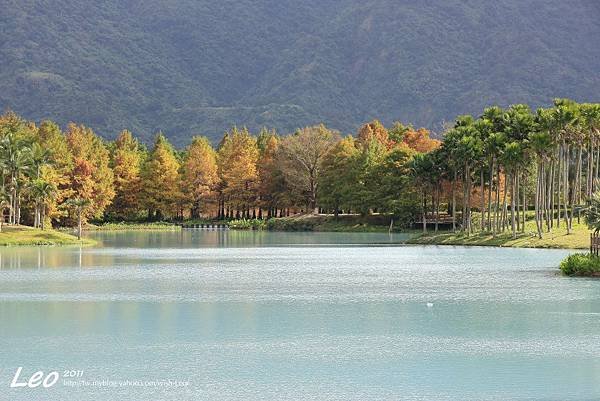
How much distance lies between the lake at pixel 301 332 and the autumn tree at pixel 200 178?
86686 mm

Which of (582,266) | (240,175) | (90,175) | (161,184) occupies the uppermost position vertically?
(240,175)

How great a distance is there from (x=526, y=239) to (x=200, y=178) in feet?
238

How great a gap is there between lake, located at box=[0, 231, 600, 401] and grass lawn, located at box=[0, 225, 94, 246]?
1100 inches

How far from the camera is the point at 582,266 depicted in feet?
187

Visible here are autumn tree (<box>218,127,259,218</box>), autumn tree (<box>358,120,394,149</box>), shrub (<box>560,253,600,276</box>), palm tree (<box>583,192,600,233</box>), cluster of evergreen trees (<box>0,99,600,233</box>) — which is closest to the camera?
shrub (<box>560,253,600,276</box>)

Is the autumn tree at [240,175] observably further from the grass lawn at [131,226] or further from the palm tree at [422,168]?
the palm tree at [422,168]

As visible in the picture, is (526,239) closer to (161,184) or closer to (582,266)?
(582,266)

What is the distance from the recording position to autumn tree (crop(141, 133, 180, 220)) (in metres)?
152

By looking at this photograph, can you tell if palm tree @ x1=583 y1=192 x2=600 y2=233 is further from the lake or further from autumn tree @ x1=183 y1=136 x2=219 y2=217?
autumn tree @ x1=183 y1=136 x2=219 y2=217

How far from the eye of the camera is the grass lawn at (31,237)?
9300cm

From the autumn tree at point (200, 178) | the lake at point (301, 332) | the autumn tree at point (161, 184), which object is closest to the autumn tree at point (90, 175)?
the autumn tree at point (161, 184)

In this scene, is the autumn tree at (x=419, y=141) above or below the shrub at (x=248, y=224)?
above

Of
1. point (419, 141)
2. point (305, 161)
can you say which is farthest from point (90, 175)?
point (419, 141)

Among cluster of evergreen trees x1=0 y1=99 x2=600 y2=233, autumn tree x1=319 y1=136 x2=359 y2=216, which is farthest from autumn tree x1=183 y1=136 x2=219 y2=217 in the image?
autumn tree x1=319 y1=136 x2=359 y2=216
